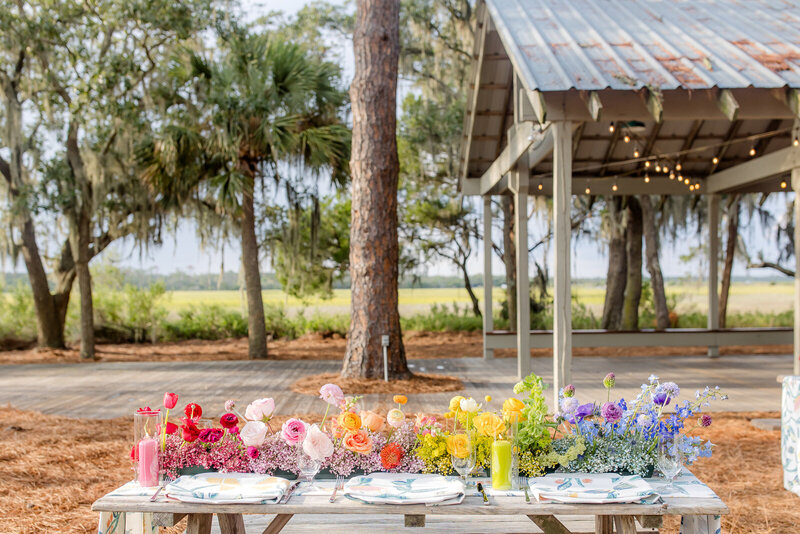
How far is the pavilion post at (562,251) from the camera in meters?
5.19

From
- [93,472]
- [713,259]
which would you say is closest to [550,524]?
[93,472]

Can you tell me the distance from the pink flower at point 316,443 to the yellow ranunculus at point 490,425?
0.45 metres

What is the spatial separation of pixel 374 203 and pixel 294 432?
193 inches

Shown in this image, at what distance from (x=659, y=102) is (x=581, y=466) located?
10.7 feet

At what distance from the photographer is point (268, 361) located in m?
9.63

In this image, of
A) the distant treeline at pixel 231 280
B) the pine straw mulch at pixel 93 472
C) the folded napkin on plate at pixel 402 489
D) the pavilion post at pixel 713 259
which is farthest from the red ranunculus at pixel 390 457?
the distant treeline at pixel 231 280

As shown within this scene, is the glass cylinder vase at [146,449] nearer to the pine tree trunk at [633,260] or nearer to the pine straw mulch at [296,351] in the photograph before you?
the pine straw mulch at [296,351]

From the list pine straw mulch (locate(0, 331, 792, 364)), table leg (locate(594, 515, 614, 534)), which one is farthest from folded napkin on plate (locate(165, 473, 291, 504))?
pine straw mulch (locate(0, 331, 792, 364))

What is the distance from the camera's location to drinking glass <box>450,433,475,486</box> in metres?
2.08

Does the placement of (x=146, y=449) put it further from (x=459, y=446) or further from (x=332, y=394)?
(x=459, y=446)

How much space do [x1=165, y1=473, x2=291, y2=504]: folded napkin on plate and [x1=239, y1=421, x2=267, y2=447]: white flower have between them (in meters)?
0.10

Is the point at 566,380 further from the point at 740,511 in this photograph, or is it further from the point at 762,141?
the point at 762,141

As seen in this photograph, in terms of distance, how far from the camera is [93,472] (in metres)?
4.08

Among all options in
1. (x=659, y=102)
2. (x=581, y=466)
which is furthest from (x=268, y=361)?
(x=581, y=466)
